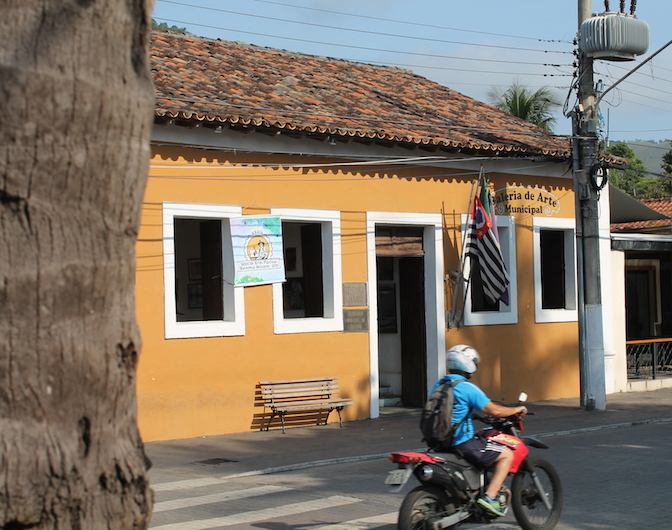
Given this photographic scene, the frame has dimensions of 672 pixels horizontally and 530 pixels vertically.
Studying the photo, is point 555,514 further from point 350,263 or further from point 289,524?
point 350,263

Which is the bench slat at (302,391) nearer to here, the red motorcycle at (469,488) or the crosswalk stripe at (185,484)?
the crosswalk stripe at (185,484)

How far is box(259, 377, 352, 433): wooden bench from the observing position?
13.4 metres

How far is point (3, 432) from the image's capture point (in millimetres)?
2309

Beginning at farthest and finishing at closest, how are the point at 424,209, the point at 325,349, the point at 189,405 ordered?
1. the point at 424,209
2. the point at 325,349
3. the point at 189,405

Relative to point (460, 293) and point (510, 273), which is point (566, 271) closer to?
point (510, 273)

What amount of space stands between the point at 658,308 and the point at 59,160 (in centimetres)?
2105

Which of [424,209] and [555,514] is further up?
[424,209]

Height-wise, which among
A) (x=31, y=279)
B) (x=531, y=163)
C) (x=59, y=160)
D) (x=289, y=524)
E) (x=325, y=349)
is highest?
(x=531, y=163)

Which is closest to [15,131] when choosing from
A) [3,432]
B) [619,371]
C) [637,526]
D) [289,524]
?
[3,432]

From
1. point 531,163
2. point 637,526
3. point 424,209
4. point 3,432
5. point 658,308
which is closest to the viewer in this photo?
point 3,432

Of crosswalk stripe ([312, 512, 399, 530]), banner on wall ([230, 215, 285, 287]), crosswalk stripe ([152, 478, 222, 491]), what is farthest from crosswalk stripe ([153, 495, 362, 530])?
Answer: banner on wall ([230, 215, 285, 287])

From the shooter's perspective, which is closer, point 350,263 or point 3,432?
point 3,432

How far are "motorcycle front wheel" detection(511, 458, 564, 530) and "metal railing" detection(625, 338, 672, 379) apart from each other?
473 inches

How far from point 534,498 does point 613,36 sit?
10322 millimetres
